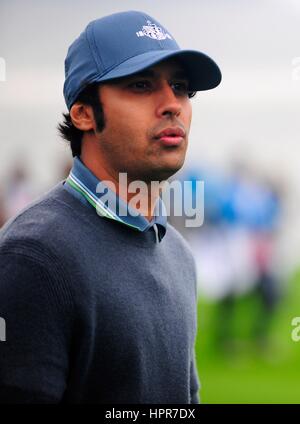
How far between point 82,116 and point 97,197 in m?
0.26

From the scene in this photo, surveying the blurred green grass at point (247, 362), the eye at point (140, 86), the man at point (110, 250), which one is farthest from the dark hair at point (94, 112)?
the blurred green grass at point (247, 362)

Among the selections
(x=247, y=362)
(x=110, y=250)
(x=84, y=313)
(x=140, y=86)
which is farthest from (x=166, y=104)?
(x=247, y=362)

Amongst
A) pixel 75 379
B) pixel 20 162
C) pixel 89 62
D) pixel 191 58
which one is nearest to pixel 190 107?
pixel 191 58

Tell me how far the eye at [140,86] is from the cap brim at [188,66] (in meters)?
0.05

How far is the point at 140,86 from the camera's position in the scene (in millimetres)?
2529

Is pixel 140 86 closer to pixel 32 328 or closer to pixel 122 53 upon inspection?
pixel 122 53

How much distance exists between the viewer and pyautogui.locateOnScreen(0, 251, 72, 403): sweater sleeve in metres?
2.26

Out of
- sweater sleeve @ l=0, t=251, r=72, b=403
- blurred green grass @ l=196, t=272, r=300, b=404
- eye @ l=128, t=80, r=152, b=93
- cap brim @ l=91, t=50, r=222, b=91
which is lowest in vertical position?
sweater sleeve @ l=0, t=251, r=72, b=403

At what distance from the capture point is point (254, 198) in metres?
9.34

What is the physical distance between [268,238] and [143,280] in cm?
712

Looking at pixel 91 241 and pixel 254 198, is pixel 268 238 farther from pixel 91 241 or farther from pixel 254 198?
pixel 91 241

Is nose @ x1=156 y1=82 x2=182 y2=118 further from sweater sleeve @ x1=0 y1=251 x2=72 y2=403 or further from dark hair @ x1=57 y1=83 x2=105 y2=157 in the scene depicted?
sweater sleeve @ x1=0 y1=251 x2=72 y2=403

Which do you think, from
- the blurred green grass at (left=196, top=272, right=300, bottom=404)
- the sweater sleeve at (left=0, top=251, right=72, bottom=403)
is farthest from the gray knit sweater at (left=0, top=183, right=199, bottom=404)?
the blurred green grass at (left=196, top=272, right=300, bottom=404)

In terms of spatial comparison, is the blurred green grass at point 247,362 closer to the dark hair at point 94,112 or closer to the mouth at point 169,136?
the dark hair at point 94,112
